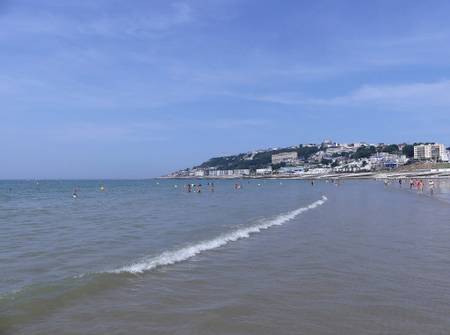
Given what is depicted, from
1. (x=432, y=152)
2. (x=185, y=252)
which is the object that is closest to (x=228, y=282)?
(x=185, y=252)

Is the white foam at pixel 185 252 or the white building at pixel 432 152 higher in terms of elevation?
the white building at pixel 432 152

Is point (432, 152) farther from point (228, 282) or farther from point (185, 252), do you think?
point (228, 282)

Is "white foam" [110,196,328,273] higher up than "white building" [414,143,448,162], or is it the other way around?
"white building" [414,143,448,162]

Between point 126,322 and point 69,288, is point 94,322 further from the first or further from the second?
point 69,288

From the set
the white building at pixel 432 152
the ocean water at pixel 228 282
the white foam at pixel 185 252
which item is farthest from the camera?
the white building at pixel 432 152

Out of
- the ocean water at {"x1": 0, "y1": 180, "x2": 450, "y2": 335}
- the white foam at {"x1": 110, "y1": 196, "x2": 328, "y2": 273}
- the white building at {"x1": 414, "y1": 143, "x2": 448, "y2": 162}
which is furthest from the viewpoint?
the white building at {"x1": 414, "y1": 143, "x2": 448, "y2": 162}

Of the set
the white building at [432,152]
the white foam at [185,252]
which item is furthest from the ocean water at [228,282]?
the white building at [432,152]

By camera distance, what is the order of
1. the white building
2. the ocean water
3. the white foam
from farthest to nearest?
the white building < the white foam < the ocean water

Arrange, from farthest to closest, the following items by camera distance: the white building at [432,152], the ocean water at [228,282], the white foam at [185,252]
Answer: the white building at [432,152] < the white foam at [185,252] < the ocean water at [228,282]

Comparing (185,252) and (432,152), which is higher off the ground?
(432,152)

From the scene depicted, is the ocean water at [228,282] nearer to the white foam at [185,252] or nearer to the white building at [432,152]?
the white foam at [185,252]

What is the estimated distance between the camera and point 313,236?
16.7 m

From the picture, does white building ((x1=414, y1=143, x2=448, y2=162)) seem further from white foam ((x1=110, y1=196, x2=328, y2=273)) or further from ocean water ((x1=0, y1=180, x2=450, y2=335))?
white foam ((x1=110, y1=196, x2=328, y2=273))

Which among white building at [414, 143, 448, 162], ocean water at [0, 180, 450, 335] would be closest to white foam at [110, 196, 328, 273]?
ocean water at [0, 180, 450, 335]
